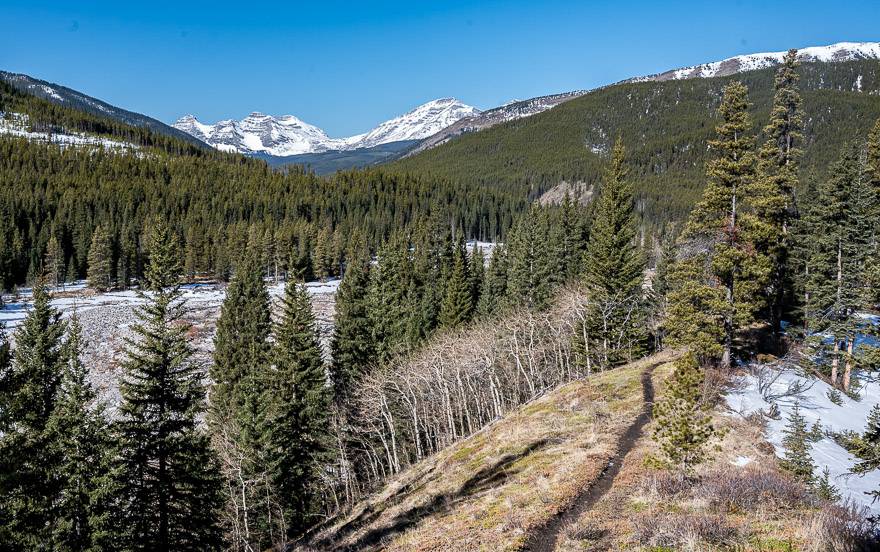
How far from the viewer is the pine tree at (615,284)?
131 ft

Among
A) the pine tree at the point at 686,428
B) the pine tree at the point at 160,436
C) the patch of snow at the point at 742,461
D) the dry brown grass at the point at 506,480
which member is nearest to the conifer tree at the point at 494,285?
the dry brown grass at the point at 506,480

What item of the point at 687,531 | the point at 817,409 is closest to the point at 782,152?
the point at 817,409

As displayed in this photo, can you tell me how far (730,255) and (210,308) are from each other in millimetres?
84364

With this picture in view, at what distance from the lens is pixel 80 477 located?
68.4 ft

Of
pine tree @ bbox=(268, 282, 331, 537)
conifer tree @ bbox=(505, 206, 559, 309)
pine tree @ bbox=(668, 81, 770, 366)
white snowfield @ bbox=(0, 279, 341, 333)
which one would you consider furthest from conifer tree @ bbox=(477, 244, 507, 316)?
pine tree @ bbox=(668, 81, 770, 366)

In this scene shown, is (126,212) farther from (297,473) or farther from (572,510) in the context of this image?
(572,510)

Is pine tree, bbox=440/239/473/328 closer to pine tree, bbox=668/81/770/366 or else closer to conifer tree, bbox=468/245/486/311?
conifer tree, bbox=468/245/486/311

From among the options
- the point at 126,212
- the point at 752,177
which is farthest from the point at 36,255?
the point at 752,177

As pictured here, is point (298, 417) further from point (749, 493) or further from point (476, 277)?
point (476, 277)

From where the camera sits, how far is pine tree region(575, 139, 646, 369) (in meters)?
40.1

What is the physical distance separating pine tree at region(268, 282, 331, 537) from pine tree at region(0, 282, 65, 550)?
11.4 meters

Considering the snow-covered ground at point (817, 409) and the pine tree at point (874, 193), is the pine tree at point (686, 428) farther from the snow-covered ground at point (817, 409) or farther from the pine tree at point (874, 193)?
the pine tree at point (874, 193)

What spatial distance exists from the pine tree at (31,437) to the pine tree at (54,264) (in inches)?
3806

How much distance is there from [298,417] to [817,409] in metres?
28.5
